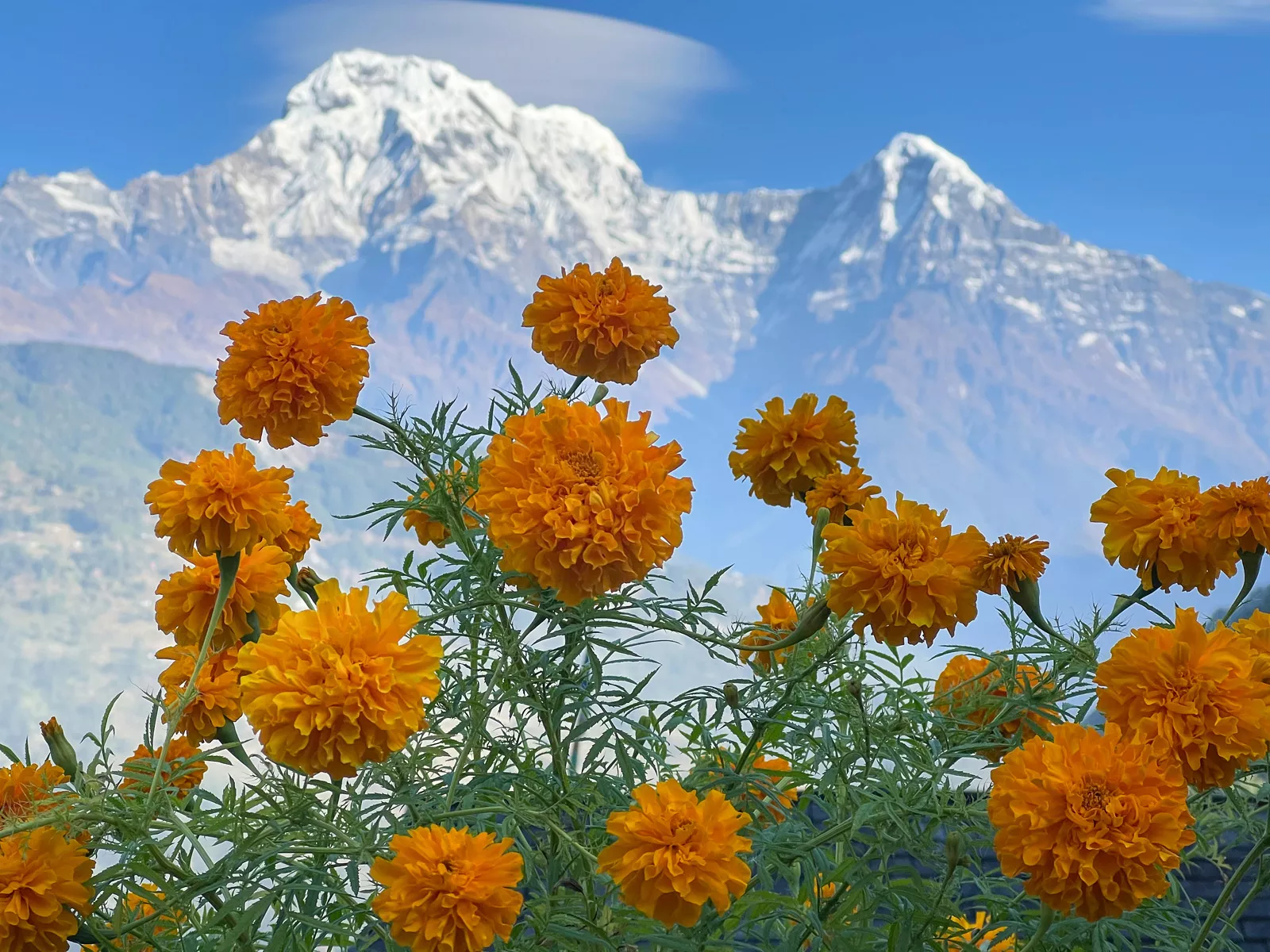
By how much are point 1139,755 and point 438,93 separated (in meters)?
190

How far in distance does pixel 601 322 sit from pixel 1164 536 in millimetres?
927

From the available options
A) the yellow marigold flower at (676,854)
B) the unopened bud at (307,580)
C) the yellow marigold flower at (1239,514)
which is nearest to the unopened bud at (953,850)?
the yellow marigold flower at (676,854)

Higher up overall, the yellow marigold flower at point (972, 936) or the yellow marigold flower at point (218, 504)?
the yellow marigold flower at point (218, 504)

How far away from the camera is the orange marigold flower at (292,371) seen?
167cm

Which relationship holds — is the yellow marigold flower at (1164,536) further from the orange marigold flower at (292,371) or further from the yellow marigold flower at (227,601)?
the yellow marigold flower at (227,601)

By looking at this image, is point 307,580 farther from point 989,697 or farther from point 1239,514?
point 1239,514

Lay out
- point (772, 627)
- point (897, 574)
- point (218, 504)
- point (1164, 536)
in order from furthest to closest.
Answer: point (772, 627) < point (1164, 536) < point (218, 504) < point (897, 574)

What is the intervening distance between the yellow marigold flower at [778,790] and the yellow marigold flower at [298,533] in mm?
835

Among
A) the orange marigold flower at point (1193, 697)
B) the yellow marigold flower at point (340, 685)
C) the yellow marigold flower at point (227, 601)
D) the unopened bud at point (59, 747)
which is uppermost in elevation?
the yellow marigold flower at point (227, 601)

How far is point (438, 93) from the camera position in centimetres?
17938

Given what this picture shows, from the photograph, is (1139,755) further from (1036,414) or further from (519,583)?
(1036,414)

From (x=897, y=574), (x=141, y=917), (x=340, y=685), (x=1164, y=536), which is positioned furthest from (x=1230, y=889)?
(x=141, y=917)

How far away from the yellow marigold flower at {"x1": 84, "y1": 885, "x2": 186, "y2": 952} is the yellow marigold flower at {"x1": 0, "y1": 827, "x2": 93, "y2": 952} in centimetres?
7

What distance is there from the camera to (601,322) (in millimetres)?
1828
